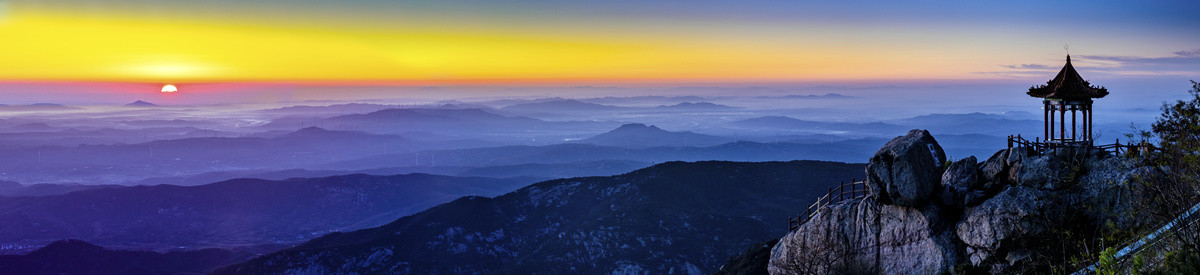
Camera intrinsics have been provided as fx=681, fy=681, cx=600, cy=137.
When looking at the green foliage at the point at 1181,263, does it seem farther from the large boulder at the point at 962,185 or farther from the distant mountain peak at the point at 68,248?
the distant mountain peak at the point at 68,248

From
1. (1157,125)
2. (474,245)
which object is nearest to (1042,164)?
(1157,125)

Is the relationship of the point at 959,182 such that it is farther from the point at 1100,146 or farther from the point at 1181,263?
the point at 1181,263

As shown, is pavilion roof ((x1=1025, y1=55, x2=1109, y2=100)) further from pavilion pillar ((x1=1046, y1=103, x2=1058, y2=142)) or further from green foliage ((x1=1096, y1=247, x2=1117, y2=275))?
green foliage ((x1=1096, y1=247, x2=1117, y2=275))

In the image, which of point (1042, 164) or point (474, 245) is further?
point (474, 245)

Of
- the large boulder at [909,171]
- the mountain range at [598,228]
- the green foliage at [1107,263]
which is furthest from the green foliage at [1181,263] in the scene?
the mountain range at [598,228]

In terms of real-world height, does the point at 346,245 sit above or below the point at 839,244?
below

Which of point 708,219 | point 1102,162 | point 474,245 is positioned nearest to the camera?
point 1102,162

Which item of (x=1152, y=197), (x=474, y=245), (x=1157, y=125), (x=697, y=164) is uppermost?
(x=1157, y=125)

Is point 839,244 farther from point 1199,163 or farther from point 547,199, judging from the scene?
point 547,199
